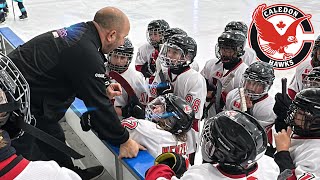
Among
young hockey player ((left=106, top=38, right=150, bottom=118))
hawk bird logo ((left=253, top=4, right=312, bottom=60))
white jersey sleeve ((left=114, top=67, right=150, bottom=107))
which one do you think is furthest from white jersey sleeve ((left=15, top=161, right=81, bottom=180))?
hawk bird logo ((left=253, top=4, right=312, bottom=60))

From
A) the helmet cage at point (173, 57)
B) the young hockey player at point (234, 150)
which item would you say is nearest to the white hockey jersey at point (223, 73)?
the helmet cage at point (173, 57)

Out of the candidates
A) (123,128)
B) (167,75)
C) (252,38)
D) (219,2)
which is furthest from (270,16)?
(123,128)

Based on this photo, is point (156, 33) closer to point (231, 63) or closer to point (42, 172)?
point (231, 63)

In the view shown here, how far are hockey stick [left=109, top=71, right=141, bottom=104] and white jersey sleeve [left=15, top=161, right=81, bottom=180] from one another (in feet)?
4.51

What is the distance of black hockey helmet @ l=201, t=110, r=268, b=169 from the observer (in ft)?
3.76

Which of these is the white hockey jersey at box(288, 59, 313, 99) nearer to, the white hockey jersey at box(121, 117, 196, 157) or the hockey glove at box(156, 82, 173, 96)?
the hockey glove at box(156, 82, 173, 96)

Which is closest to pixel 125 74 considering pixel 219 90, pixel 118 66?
pixel 118 66

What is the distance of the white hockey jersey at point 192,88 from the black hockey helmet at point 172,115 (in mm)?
327

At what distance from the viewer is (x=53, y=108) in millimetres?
1826

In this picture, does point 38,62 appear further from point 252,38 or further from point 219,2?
point 219,2

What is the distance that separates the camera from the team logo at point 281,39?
4.51 meters

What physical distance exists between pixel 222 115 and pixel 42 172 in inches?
23.1

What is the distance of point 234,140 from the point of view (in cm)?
116

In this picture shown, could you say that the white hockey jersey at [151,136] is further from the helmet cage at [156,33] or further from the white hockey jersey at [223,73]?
the helmet cage at [156,33]
